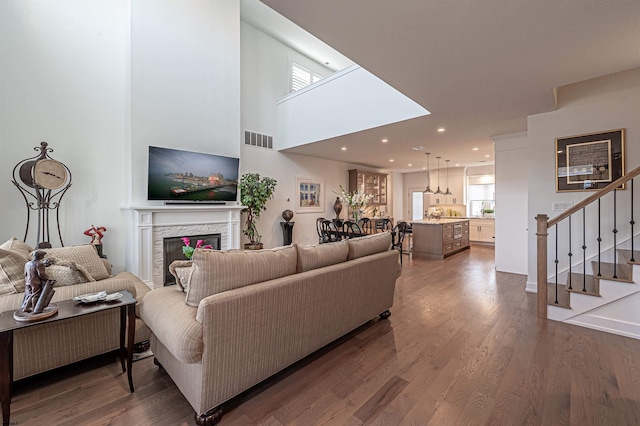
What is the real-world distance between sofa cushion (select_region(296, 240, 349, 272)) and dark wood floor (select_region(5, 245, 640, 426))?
811 mm

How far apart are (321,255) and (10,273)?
2373 millimetres

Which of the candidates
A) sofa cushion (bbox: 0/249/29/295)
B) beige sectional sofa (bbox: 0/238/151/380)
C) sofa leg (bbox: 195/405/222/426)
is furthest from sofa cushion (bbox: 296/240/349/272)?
sofa cushion (bbox: 0/249/29/295)

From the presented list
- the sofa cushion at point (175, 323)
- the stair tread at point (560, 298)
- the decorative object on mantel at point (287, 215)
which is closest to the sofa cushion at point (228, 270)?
the sofa cushion at point (175, 323)

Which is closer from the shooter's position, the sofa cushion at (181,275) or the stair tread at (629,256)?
the sofa cushion at (181,275)

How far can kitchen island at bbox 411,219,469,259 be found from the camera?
6.59 meters

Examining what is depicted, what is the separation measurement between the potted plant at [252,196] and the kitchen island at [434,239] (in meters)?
3.86

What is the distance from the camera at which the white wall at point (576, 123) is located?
3.37 metres

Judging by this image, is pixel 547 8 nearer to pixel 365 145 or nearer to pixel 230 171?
pixel 365 145

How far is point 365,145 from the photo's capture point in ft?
19.9

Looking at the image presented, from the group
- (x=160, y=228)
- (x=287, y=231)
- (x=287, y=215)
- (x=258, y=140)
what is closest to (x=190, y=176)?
(x=160, y=228)

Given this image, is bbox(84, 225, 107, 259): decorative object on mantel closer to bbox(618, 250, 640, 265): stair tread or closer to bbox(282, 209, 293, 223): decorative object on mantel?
bbox(282, 209, 293, 223): decorative object on mantel

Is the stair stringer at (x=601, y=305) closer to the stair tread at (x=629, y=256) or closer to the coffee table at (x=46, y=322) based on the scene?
the stair tread at (x=629, y=256)

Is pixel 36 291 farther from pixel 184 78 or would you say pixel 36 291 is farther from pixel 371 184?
pixel 371 184

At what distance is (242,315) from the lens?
1711 mm
